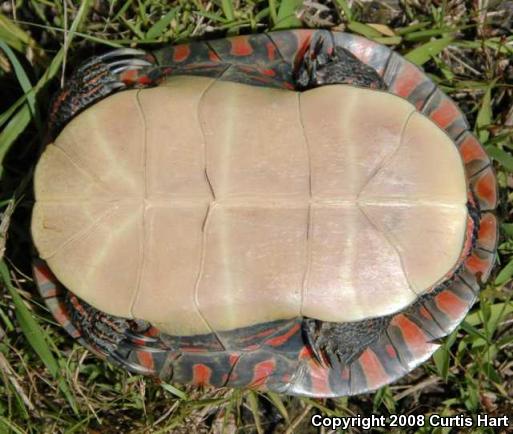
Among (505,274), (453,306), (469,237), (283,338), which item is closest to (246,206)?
(283,338)

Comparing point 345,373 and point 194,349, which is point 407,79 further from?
point 194,349

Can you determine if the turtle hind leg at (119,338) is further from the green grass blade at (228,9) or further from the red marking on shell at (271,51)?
the green grass blade at (228,9)

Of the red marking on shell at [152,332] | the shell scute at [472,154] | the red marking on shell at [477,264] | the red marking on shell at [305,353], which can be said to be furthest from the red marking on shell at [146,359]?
the shell scute at [472,154]

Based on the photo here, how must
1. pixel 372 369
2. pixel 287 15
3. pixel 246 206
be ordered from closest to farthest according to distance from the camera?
pixel 246 206 → pixel 372 369 → pixel 287 15

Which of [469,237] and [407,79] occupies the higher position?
[407,79]

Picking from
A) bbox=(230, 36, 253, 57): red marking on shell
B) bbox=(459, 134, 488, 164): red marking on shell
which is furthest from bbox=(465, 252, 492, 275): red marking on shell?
bbox=(230, 36, 253, 57): red marking on shell
